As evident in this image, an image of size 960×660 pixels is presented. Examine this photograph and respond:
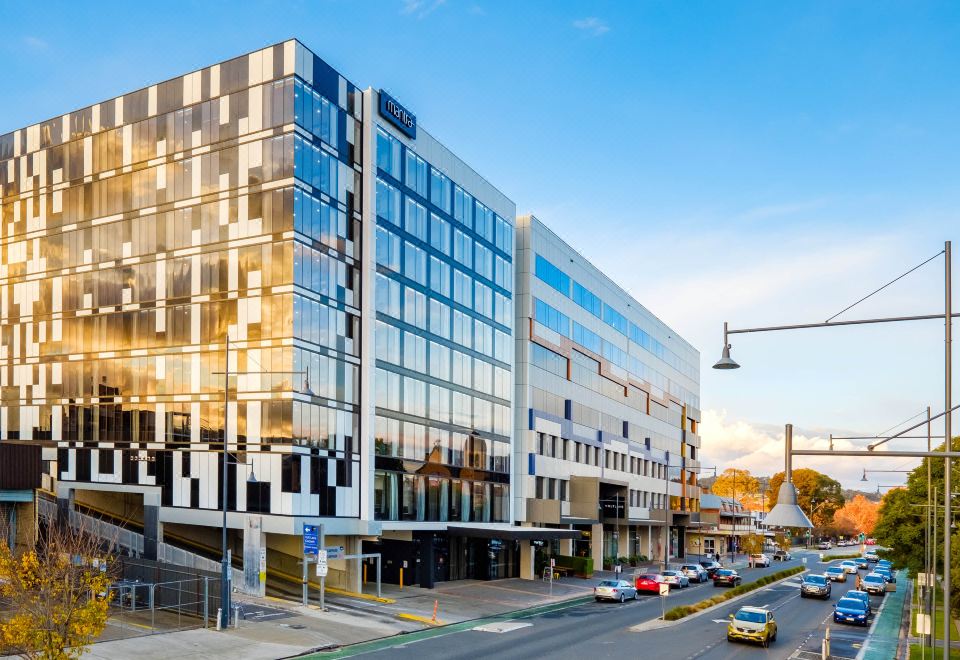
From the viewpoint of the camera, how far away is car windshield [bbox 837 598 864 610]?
46775 millimetres

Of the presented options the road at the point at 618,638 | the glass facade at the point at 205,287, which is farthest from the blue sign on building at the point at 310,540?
the road at the point at 618,638

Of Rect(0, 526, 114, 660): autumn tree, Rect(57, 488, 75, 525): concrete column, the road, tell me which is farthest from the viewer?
Rect(57, 488, 75, 525): concrete column

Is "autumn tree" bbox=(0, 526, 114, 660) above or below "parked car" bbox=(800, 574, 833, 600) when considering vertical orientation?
above

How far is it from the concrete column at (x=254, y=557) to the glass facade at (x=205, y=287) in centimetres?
117

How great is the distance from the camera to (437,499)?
193 feet

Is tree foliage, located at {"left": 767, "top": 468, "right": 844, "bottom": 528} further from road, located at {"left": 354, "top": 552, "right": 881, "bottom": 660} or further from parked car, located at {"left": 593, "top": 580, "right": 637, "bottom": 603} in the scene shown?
road, located at {"left": 354, "top": 552, "right": 881, "bottom": 660}

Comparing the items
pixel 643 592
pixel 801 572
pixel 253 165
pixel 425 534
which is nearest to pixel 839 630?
pixel 643 592

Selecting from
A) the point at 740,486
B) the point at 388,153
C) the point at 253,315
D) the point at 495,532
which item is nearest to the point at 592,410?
the point at 495,532

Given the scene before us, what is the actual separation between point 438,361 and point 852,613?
27693 millimetres

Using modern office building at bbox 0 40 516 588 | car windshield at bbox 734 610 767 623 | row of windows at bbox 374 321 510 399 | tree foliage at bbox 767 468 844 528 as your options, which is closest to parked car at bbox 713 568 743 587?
modern office building at bbox 0 40 516 588

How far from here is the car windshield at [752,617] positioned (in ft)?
126

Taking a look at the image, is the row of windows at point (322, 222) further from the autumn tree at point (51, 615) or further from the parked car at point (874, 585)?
the parked car at point (874, 585)

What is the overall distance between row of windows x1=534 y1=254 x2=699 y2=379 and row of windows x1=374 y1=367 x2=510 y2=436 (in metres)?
12.1

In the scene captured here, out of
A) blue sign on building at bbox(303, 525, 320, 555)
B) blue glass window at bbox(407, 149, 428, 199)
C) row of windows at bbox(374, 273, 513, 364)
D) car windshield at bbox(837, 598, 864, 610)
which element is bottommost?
car windshield at bbox(837, 598, 864, 610)
